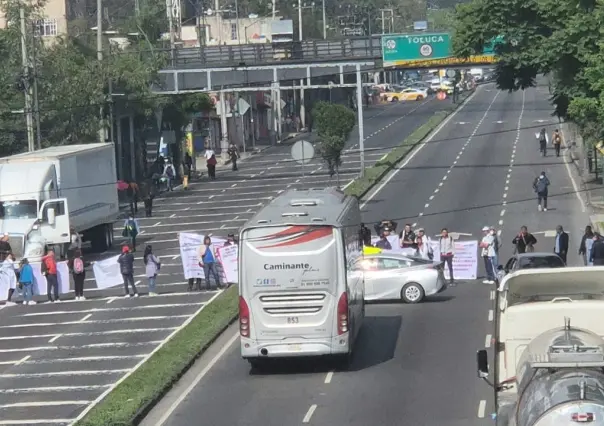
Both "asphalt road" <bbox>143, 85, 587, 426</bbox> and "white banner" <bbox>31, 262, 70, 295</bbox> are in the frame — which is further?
"white banner" <bbox>31, 262, 70, 295</bbox>

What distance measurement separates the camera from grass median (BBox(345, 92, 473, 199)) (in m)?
61.4

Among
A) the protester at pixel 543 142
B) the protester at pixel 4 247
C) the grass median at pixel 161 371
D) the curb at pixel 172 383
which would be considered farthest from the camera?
the protester at pixel 543 142

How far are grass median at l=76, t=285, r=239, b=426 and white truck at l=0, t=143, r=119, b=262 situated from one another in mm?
12299

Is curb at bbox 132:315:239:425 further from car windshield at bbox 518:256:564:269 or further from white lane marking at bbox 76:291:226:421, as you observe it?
car windshield at bbox 518:256:564:269

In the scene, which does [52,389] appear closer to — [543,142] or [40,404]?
[40,404]

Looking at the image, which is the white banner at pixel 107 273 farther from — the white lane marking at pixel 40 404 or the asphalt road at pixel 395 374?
the white lane marking at pixel 40 404

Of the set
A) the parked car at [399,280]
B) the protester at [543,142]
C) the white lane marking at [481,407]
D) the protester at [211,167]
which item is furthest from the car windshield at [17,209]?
the protester at [543,142]

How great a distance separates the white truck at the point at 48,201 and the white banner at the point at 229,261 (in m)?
7.81

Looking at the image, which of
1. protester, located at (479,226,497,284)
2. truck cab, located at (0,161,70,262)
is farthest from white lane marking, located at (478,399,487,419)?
truck cab, located at (0,161,70,262)

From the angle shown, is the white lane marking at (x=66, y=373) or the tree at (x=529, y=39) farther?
the tree at (x=529, y=39)

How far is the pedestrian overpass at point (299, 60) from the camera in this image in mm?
66812

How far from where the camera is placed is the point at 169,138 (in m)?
72.4

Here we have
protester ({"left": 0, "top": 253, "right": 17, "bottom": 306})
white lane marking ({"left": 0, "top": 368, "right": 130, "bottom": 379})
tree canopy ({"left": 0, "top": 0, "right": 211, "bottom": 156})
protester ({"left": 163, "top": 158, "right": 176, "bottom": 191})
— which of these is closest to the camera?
white lane marking ({"left": 0, "top": 368, "right": 130, "bottom": 379})

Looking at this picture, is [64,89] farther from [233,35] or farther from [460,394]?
[233,35]
